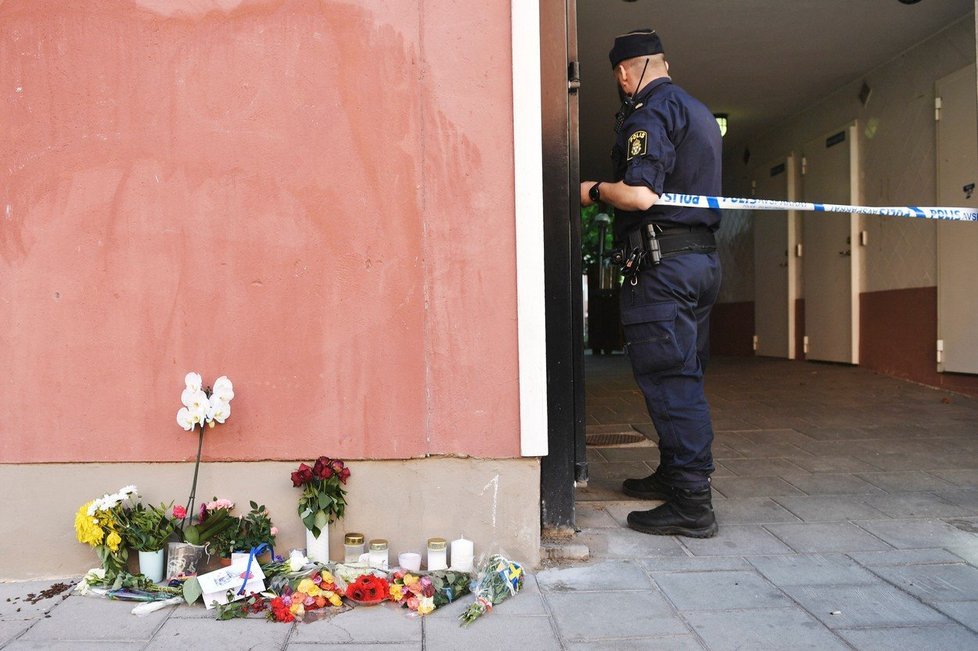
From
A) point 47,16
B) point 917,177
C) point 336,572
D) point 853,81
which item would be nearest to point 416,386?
point 336,572

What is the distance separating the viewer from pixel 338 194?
2799 millimetres

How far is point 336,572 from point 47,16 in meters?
2.38

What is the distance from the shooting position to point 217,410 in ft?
8.91

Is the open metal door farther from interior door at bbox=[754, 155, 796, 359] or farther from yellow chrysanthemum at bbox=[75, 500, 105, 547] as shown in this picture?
interior door at bbox=[754, 155, 796, 359]

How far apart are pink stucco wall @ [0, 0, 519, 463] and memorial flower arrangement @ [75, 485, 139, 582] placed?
0.67ft

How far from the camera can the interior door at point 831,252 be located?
838cm

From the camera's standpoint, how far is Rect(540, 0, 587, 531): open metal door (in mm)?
2936

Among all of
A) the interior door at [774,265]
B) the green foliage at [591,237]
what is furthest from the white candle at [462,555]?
the green foliage at [591,237]

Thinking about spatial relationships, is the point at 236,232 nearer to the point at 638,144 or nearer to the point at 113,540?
the point at 113,540

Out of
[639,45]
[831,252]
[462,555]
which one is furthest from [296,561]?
[831,252]

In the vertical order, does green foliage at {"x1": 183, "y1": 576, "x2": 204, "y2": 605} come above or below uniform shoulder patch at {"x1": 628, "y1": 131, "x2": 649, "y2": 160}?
below

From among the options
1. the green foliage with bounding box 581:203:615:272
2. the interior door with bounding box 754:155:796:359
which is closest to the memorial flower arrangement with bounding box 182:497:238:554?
the interior door with bounding box 754:155:796:359

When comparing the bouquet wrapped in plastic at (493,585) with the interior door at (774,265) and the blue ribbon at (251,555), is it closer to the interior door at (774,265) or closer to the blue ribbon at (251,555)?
the blue ribbon at (251,555)

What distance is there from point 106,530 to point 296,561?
2.28 ft
